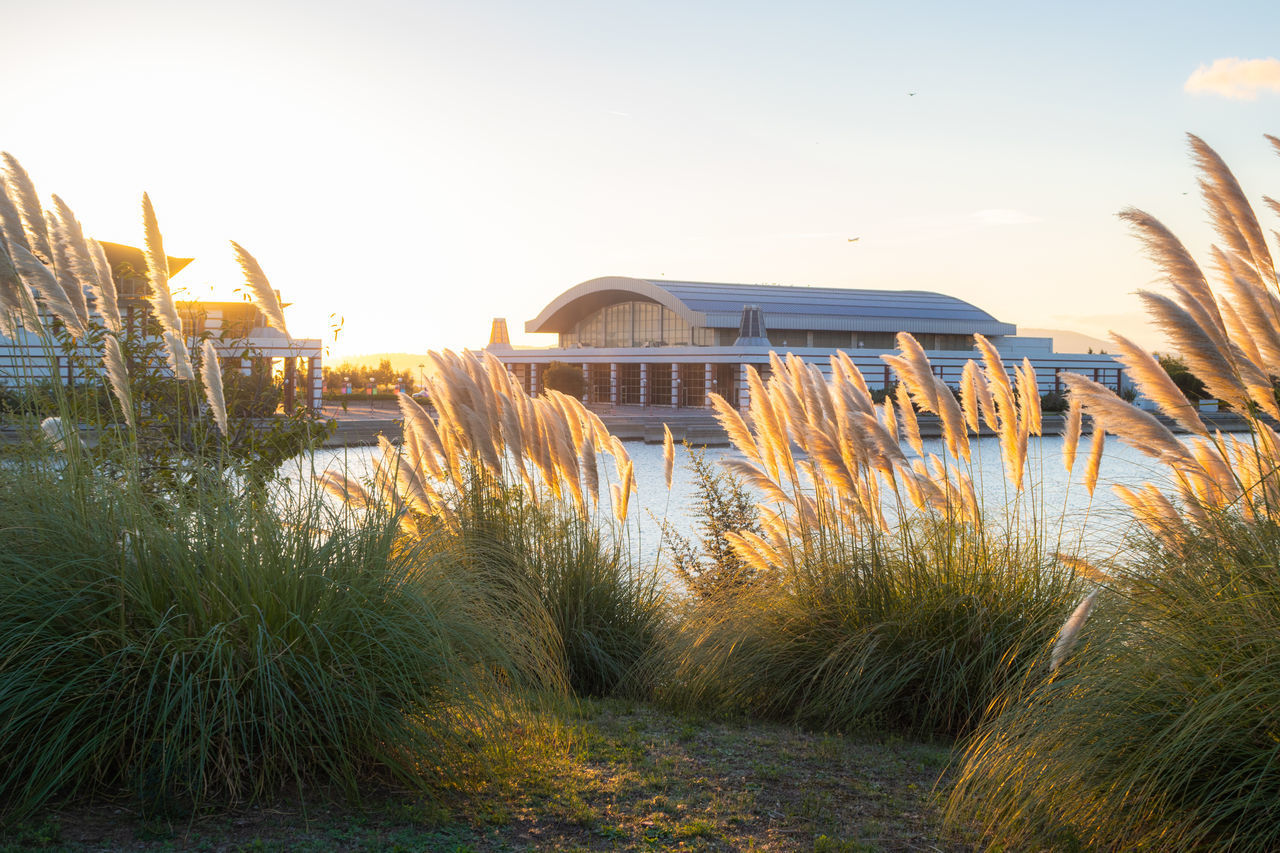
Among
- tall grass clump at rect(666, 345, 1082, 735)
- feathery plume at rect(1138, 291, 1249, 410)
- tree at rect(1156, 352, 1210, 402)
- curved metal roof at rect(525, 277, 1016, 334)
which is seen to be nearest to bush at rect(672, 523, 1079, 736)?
tall grass clump at rect(666, 345, 1082, 735)

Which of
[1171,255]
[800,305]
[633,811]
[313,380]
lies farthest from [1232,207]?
[800,305]

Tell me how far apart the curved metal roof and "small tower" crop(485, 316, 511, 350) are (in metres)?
7.03

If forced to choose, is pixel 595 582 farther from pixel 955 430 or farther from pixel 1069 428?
pixel 1069 428

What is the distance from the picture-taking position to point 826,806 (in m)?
3.46

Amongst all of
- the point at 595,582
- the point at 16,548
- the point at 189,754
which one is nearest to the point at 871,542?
the point at 595,582

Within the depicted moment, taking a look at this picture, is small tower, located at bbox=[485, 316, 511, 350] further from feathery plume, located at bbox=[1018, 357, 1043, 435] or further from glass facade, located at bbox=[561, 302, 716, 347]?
feathery plume, located at bbox=[1018, 357, 1043, 435]

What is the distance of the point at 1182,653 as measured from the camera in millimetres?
2826

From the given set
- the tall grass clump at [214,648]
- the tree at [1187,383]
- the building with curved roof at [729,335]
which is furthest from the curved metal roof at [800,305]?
the tall grass clump at [214,648]

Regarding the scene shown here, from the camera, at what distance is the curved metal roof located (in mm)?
60219

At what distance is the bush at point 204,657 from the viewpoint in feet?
9.78

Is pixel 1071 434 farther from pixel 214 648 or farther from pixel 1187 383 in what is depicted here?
pixel 1187 383

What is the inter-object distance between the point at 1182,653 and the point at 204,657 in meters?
2.80

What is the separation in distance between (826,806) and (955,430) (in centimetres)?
209

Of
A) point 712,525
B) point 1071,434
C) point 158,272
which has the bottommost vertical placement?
point 712,525
